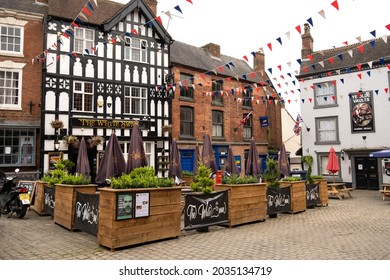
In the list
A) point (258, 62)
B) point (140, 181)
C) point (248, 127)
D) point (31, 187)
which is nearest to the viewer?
point (140, 181)

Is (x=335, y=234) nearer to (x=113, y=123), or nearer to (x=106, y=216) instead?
(x=106, y=216)

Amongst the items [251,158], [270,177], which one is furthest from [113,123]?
[270,177]

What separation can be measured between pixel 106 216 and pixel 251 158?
7.25 meters

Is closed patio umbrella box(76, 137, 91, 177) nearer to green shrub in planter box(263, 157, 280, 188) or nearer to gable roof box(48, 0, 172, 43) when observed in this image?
green shrub in planter box(263, 157, 280, 188)

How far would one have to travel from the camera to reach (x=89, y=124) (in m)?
16.4

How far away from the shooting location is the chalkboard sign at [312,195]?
11945mm

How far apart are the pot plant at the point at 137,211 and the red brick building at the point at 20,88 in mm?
10579

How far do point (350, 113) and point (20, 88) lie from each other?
64.7ft

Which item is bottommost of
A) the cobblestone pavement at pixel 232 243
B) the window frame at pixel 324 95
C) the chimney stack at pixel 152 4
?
the cobblestone pavement at pixel 232 243

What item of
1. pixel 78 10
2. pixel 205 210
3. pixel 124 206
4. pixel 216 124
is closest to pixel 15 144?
pixel 78 10

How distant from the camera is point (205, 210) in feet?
25.8

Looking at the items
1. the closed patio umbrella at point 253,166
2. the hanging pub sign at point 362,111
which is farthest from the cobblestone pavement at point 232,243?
the hanging pub sign at point 362,111

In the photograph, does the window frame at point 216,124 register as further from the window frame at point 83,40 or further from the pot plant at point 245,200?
the pot plant at point 245,200

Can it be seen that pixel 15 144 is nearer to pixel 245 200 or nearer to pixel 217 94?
pixel 245 200
